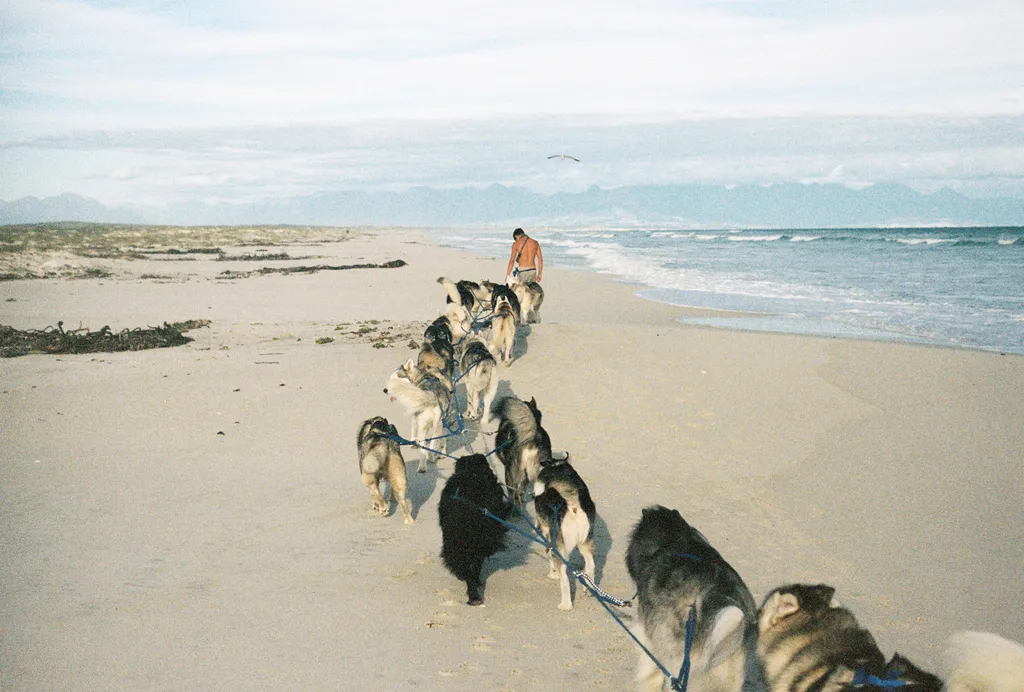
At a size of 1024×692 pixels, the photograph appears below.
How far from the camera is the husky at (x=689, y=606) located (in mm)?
2908

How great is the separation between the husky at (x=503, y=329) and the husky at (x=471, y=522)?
498 centimetres

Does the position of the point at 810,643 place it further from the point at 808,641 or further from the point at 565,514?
the point at 565,514

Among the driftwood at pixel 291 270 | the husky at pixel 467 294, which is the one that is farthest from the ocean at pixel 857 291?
the driftwood at pixel 291 270

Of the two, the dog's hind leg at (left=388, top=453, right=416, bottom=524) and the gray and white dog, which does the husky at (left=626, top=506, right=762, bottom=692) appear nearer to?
the gray and white dog

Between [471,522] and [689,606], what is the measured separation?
168 cm

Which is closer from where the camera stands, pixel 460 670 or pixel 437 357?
pixel 460 670

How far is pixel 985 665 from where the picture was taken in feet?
6.97

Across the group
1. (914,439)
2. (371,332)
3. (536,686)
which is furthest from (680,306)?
(536,686)

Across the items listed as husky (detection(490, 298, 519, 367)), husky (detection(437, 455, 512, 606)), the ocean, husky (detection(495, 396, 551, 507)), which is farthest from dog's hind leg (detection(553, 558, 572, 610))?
the ocean

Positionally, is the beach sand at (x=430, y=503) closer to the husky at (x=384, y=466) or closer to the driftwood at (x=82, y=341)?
the husky at (x=384, y=466)

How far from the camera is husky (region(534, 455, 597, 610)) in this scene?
14.1ft

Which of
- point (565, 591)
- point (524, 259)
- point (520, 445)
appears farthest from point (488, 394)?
point (524, 259)

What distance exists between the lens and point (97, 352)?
431 inches

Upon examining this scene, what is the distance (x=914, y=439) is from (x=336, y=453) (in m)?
5.64
